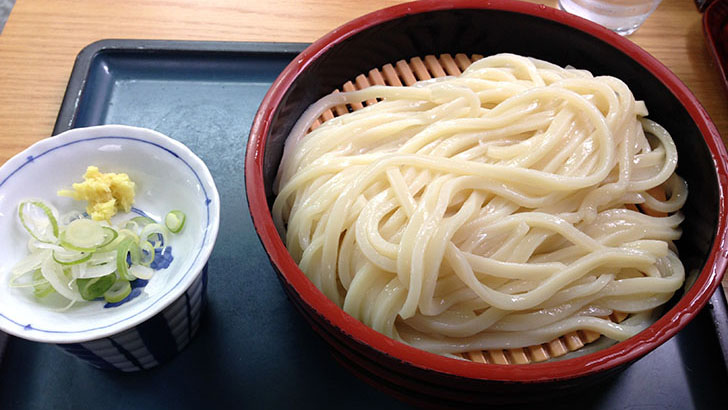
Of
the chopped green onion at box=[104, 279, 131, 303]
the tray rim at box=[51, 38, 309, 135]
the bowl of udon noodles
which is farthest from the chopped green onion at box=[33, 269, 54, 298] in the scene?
the tray rim at box=[51, 38, 309, 135]

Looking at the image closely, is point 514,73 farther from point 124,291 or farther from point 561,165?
point 124,291

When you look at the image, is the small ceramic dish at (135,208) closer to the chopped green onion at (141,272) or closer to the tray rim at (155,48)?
the chopped green onion at (141,272)

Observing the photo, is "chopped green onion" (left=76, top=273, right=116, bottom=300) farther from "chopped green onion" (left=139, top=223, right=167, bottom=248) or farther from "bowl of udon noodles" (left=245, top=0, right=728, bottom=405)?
"bowl of udon noodles" (left=245, top=0, right=728, bottom=405)

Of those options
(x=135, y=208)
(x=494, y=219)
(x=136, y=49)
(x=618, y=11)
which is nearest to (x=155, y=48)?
(x=136, y=49)

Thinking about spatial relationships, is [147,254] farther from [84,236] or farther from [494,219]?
[494,219]

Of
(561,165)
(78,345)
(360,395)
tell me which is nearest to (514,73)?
(561,165)

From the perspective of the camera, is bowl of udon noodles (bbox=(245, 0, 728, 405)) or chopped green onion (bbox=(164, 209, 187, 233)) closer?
bowl of udon noodles (bbox=(245, 0, 728, 405))

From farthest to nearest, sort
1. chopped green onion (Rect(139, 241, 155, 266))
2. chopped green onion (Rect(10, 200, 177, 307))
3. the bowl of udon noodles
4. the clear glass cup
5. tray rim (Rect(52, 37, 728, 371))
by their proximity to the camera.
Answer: the clear glass cup
tray rim (Rect(52, 37, 728, 371))
chopped green onion (Rect(139, 241, 155, 266))
chopped green onion (Rect(10, 200, 177, 307))
the bowl of udon noodles
